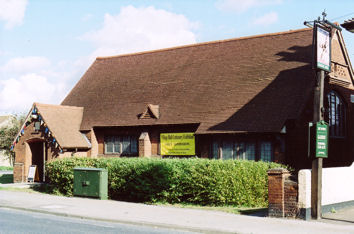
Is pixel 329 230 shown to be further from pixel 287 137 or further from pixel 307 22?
pixel 287 137

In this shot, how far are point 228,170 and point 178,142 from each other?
31.9 ft

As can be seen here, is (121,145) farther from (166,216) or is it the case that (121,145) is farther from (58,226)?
(58,226)

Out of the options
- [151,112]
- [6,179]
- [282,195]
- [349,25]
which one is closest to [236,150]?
[151,112]

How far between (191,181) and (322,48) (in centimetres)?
694

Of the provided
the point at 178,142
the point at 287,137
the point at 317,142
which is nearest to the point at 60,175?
the point at 178,142

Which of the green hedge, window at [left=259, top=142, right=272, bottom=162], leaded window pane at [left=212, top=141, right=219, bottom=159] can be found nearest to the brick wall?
the green hedge

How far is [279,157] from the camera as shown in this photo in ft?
73.3

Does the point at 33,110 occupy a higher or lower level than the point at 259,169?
higher

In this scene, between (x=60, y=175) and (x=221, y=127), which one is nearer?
(x=60, y=175)

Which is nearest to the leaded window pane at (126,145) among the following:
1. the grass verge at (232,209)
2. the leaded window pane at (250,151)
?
the leaded window pane at (250,151)

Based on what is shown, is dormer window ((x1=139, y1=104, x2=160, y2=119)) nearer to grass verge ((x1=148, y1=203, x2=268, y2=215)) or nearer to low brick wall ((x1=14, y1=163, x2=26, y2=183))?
low brick wall ((x1=14, y1=163, x2=26, y2=183))

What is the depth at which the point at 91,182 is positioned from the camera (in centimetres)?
2019

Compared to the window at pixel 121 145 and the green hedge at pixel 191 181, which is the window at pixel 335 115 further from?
the window at pixel 121 145

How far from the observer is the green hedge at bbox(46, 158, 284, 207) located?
1688 centimetres
